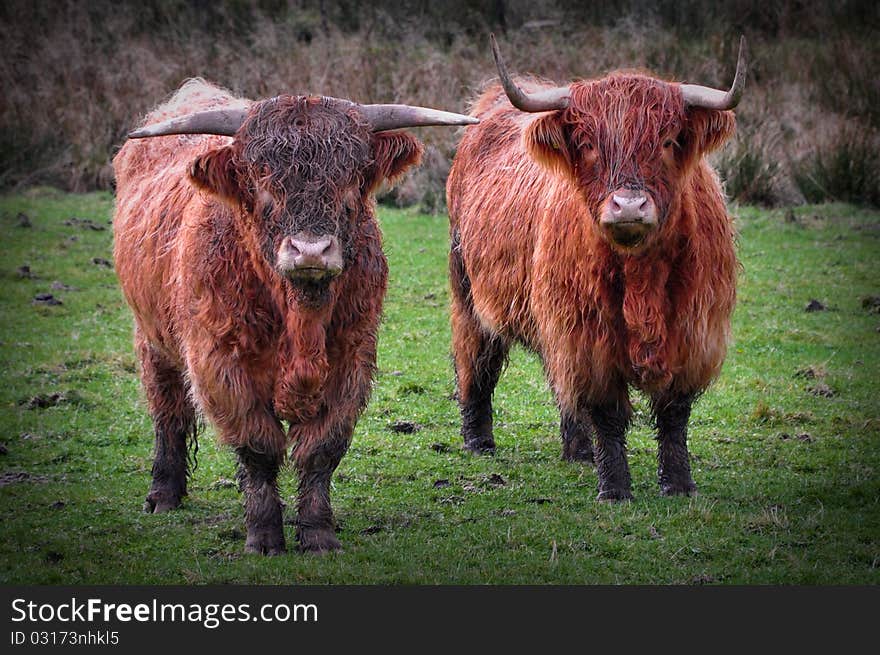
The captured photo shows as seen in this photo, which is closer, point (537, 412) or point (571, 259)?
point (571, 259)

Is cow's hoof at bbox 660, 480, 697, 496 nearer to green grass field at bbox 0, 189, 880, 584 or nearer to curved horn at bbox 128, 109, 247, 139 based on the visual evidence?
green grass field at bbox 0, 189, 880, 584

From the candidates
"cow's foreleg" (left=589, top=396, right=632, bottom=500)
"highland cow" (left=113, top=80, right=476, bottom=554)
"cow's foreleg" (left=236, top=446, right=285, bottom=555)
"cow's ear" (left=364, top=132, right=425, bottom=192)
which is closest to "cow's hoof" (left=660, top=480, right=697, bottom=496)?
"cow's foreleg" (left=589, top=396, right=632, bottom=500)

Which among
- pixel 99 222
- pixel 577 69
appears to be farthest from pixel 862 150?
pixel 99 222

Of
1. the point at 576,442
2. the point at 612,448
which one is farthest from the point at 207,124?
the point at 576,442

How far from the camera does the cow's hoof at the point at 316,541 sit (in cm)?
517

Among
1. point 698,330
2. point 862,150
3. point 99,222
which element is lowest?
point 99,222

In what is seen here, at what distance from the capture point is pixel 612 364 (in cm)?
578

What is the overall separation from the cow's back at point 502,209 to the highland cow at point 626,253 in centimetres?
3

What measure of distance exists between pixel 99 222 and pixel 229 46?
7.58 metres

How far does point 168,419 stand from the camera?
6.18m

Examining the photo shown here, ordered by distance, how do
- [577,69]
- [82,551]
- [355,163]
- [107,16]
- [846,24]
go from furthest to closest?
[107,16], [846,24], [577,69], [82,551], [355,163]

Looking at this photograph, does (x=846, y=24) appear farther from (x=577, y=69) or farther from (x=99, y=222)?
(x=99, y=222)

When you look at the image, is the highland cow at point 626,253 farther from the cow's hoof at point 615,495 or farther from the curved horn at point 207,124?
the curved horn at point 207,124

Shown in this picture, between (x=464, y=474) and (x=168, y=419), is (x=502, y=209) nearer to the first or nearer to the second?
(x=464, y=474)
